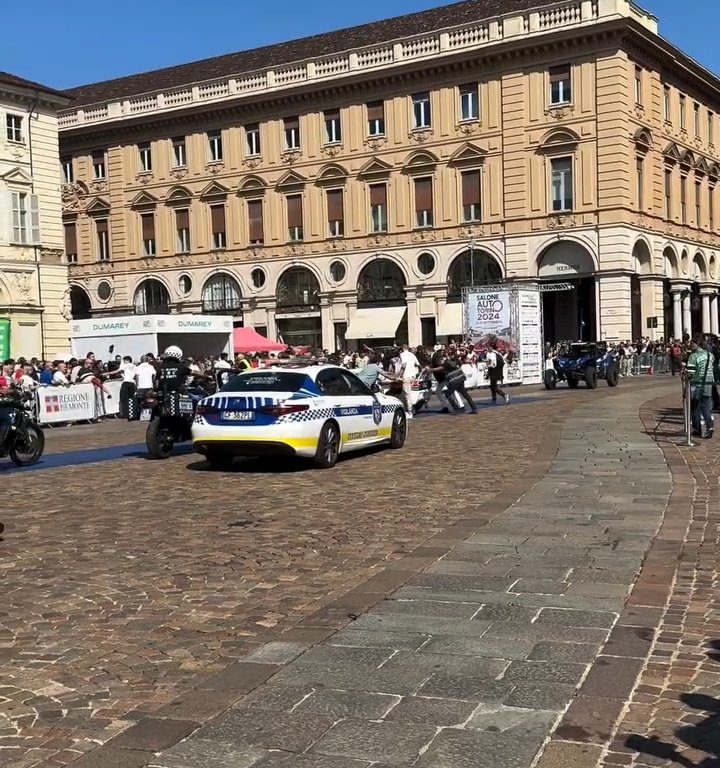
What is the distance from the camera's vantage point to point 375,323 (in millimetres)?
50469

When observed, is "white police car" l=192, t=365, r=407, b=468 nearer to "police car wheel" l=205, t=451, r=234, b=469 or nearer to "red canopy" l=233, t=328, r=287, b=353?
"police car wheel" l=205, t=451, r=234, b=469

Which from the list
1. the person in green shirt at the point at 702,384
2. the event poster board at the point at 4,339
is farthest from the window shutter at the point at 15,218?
the person in green shirt at the point at 702,384

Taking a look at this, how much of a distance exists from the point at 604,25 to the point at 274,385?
35559 millimetres

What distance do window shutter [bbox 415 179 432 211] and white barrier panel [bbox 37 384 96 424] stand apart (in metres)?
26.9

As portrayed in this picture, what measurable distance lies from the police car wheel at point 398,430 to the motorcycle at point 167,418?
310 cm

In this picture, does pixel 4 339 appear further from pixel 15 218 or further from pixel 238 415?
pixel 238 415

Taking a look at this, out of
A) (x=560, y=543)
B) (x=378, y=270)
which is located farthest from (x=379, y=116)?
(x=560, y=543)

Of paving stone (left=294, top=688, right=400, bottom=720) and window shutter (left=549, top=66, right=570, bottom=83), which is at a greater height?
window shutter (left=549, top=66, right=570, bottom=83)

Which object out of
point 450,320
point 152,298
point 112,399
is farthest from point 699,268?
point 112,399

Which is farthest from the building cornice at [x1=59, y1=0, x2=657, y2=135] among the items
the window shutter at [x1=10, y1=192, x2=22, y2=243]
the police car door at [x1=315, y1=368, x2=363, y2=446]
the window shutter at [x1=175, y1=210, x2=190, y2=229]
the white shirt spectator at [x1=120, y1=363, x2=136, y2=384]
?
the police car door at [x1=315, y1=368, x2=363, y2=446]

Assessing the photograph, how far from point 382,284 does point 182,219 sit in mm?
12747

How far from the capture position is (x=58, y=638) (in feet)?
19.0

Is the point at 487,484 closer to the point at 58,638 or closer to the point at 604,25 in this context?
the point at 58,638

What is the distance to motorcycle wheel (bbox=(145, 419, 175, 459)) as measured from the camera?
1558cm
